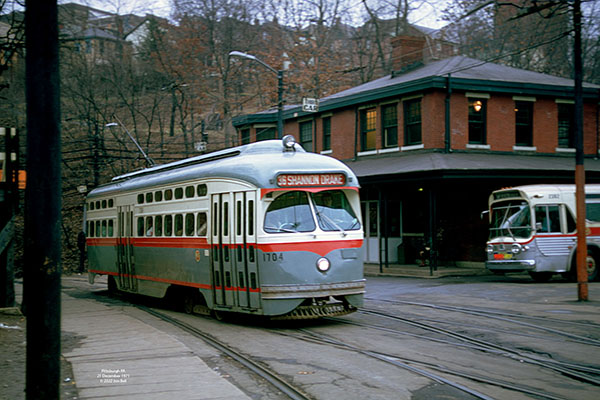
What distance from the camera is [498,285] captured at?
→ 63.1 feet

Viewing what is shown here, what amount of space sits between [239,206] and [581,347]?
20.3 ft

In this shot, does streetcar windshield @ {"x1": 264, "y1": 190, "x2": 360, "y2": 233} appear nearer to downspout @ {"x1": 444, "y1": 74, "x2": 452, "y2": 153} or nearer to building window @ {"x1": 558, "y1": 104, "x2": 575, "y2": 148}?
downspout @ {"x1": 444, "y1": 74, "x2": 452, "y2": 153}

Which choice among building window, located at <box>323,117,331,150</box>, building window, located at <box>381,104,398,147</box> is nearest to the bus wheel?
building window, located at <box>381,104,398,147</box>

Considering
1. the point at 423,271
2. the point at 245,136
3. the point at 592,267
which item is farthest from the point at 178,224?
the point at 245,136

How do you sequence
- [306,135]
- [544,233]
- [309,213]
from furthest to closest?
[306,135], [544,233], [309,213]

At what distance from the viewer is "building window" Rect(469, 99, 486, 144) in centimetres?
2573

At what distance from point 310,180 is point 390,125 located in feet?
54.0

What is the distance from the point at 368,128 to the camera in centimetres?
2858

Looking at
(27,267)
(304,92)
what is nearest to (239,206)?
(27,267)

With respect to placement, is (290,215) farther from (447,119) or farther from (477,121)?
(477,121)

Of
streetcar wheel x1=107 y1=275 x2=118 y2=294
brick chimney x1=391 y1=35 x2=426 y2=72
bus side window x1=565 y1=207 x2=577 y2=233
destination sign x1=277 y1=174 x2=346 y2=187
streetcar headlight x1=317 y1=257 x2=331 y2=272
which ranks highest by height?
brick chimney x1=391 y1=35 x2=426 y2=72

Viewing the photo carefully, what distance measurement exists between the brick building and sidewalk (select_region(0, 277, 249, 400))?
1415cm

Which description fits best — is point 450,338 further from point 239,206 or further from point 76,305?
point 76,305

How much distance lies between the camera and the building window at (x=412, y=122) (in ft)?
85.2
